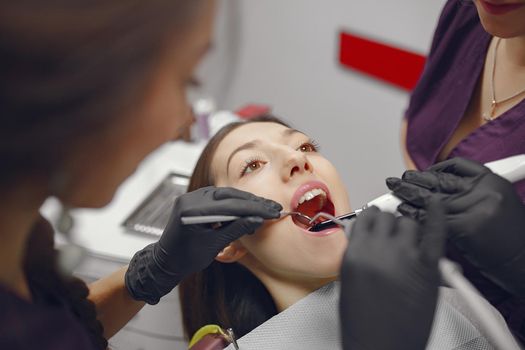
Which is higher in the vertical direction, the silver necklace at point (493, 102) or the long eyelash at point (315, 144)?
the silver necklace at point (493, 102)

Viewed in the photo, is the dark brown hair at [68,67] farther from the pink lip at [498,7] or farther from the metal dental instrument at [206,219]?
the pink lip at [498,7]

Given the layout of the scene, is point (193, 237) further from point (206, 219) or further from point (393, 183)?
point (393, 183)

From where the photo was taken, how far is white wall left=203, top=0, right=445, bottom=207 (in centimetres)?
139

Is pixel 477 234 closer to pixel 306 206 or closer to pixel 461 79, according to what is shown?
pixel 306 206

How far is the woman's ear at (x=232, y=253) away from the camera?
106 centimetres

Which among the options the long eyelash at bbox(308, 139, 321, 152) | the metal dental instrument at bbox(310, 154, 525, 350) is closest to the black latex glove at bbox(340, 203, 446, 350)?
the metal dental instrument at bbox(310, 154, 525, 350)

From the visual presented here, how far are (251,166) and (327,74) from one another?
747 mm

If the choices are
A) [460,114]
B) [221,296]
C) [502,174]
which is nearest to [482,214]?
[502,174]

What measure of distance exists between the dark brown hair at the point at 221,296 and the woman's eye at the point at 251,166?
0.31 ft

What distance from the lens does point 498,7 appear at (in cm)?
91

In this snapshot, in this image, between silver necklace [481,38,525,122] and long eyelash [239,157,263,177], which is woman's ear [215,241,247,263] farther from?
silver necklace [481,38,525,122]

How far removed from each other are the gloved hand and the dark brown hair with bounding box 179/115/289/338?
0.16 m

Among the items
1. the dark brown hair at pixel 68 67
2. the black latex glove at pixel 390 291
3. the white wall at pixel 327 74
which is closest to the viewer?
the dark brown hair at pixel 68 67

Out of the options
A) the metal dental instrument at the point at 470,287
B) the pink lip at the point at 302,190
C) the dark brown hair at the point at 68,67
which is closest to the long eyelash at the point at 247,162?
the pink lip at the point at 302,190
